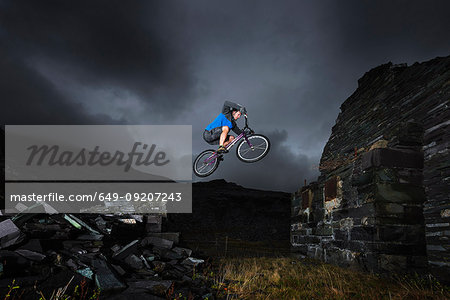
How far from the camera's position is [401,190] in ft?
18.1

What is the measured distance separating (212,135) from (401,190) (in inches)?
163

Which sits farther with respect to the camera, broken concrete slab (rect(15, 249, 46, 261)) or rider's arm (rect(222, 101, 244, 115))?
rider's arm (rect(222, 101, 244, 115))

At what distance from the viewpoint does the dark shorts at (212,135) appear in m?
5.58

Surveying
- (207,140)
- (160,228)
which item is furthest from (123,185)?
(207,140)

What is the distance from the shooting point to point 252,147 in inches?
226

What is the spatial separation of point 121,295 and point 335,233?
5543 mm

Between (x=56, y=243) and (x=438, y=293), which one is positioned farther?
(x=56, y=243)

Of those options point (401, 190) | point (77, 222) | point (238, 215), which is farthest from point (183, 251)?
point (238, 215)

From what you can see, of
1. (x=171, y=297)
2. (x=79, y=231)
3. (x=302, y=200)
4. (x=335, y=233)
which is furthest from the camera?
(x=302, y=200)

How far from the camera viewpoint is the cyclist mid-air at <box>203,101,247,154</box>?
5320mm

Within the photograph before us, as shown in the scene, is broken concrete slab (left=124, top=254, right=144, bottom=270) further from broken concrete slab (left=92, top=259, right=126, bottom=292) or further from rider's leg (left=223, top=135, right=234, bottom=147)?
rider's leg (left=223, top=135, right=234, bottom=147)

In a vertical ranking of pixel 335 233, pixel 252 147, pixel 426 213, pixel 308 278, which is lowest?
pixel 308 278

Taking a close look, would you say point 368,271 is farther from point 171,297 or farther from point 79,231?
point 79,231

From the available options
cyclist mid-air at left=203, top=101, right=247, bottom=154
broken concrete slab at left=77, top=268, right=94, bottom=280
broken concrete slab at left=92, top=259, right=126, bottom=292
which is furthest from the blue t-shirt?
broken concrete slab at left=77, top=268, right=94, bottom=280
